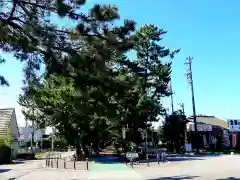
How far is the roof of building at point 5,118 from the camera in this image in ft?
154

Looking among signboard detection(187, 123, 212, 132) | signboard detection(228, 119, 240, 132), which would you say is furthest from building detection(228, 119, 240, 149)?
signboard detection(187, 123, 212, 132)

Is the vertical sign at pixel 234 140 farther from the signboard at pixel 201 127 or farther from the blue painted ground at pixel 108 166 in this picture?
the blue painted ground at pixel 108 166

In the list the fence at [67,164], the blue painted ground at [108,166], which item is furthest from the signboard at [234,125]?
the blue painted ground at [108,166]

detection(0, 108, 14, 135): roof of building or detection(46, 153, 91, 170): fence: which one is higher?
detection(0, 108, 14, 135): roof of building

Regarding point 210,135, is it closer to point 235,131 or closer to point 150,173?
point 235,131

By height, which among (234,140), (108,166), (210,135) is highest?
(210,135)

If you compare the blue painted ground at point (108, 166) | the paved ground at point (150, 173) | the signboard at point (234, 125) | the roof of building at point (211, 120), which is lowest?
the paved ground at point (150, 173)

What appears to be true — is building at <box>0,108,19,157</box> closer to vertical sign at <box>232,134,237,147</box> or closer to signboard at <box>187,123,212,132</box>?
signboard at <box>187,123,212,132</box>

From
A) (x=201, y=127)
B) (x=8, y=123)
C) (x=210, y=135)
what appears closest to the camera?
(x=8, y=123)

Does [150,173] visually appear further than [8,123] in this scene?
No

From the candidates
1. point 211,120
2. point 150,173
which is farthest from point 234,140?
point 150,173

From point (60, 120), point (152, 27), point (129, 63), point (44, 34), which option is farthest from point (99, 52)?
point (152, 27)

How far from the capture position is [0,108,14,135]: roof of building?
47.0 meters

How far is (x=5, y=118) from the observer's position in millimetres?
49344
